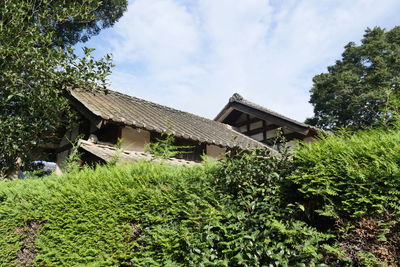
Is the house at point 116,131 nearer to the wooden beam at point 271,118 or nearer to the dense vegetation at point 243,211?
the dense vegetation at point 243,211

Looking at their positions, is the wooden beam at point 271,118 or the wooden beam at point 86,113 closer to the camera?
the wooden beam at point 86,113

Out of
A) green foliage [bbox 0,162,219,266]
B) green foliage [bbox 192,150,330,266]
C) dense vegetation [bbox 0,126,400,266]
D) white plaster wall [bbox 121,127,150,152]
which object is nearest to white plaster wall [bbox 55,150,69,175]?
white plaster wall [bbox 121,127,150,152]

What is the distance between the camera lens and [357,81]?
90.8 feet

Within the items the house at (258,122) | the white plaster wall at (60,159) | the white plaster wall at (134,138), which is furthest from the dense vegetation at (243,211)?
the house at (258,122)

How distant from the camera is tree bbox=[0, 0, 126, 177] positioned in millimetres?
8062

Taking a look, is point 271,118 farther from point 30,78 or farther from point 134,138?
point 30,78

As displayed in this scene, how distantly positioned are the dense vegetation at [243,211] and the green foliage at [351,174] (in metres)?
0.01

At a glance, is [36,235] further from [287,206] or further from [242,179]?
[287,206]

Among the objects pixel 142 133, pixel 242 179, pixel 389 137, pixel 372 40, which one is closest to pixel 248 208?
pixel 242 179

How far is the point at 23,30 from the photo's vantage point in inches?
331

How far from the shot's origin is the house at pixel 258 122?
14414mm

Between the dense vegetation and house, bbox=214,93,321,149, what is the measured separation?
10.7 m

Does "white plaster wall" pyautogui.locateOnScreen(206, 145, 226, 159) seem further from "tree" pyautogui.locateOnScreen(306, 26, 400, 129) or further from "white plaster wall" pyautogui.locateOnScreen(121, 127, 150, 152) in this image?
"tree" pyautogui.locateOnScreen(306, 26, 400, 129)

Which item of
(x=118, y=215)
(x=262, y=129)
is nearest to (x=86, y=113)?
(x=118, y=215)
